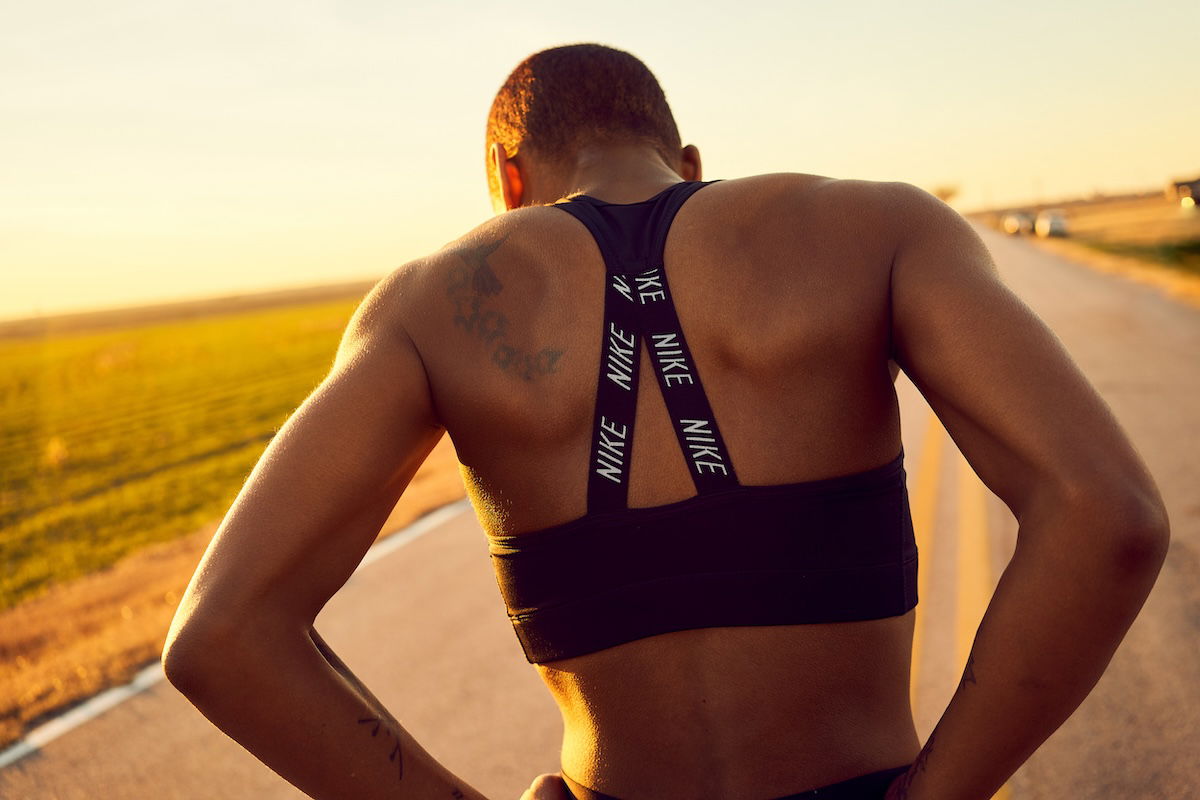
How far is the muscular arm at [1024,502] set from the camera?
1289 mm

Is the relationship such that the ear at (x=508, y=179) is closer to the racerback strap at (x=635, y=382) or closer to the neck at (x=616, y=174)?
the neck at (x=616, y=174)

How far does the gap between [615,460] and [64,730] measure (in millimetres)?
4213

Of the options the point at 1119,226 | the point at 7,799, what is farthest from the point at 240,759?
the point at 1119,226

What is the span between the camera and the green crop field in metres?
10.6

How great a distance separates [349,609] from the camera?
6.11m

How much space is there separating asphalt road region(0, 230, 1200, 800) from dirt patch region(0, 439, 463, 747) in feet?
1.41

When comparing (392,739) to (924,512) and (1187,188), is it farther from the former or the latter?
(1187,188)

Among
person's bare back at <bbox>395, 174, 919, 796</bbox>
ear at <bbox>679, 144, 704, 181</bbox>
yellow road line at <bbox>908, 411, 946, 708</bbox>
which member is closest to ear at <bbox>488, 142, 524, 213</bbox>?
ear at <bbox>679, 144, 704, 181</bbox>

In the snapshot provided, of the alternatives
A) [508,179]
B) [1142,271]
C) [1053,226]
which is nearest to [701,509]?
[508,179]

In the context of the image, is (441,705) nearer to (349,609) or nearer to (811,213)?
(349,609)

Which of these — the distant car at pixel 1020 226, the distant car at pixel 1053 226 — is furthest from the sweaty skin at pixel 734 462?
the distant car at pixel 1020 226

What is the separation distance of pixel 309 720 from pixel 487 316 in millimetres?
679

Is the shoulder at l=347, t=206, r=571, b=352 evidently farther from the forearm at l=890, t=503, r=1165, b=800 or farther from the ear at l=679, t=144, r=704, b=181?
the forearm at l=890, t=503, r=1165, b=800

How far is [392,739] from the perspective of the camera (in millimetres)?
1523
